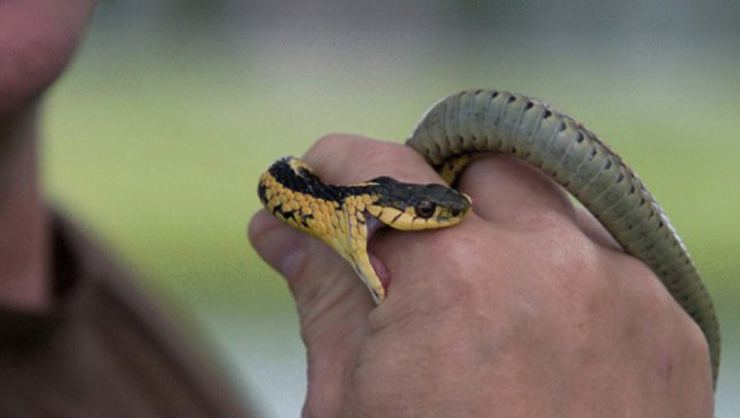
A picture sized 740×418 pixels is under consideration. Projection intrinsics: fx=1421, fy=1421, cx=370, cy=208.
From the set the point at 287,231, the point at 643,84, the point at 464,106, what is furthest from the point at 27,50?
the point at 643,84

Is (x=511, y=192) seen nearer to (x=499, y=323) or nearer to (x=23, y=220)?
(x=499, y=323)

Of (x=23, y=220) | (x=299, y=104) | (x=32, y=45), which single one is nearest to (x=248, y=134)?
(x=299, y=104)

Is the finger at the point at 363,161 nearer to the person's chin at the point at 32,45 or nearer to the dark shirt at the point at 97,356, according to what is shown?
the person's chin at the point at 32,45

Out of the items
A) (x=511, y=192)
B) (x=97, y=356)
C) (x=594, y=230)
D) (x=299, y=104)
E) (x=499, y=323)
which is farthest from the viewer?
(x=299, y=104)

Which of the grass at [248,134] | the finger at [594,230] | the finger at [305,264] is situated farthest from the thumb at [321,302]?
the grass at [248,134]

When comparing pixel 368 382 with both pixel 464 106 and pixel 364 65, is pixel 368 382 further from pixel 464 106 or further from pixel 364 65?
pixel 364 65
